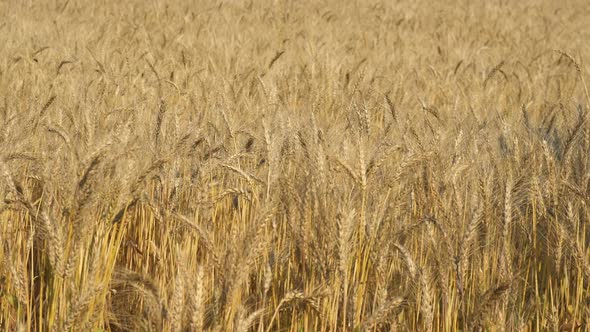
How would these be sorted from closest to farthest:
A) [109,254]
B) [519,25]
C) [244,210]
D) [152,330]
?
[152,330], [109,254], [244,210], [519,25]

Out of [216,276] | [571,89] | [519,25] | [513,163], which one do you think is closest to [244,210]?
[216,276]

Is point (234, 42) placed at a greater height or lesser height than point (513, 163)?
greater

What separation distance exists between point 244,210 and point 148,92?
76.1 inches

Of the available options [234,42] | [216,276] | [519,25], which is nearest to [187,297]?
[216,276]

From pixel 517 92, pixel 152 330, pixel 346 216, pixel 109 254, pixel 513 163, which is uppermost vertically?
pixel 517 92

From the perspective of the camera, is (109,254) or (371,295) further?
(371,295)

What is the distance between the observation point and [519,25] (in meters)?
9.66

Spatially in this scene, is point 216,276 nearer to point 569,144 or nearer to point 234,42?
point 569,144

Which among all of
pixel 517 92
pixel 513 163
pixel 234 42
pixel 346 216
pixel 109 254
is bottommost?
pixel 109 254

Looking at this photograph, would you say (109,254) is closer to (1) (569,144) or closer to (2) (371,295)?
(2) (371,295)

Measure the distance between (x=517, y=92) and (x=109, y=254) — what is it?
389cm

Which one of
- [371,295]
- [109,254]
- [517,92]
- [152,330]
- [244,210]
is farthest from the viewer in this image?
[517,92]

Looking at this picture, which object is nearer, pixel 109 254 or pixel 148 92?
pixel 109 254

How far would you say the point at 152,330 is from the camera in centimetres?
167
